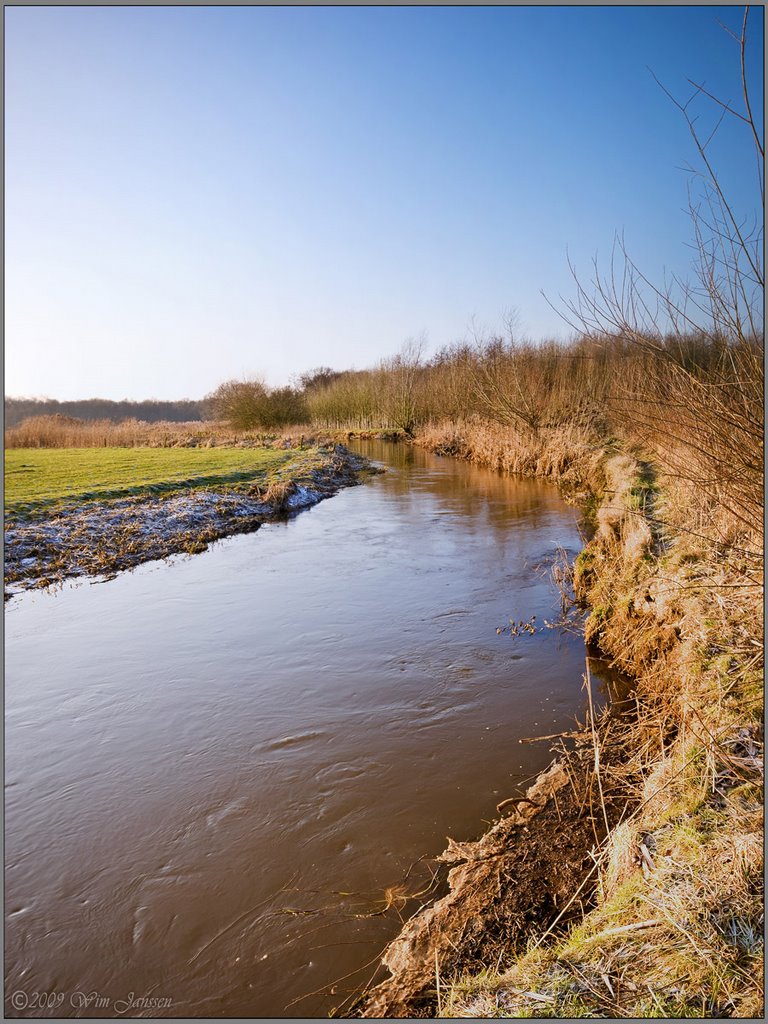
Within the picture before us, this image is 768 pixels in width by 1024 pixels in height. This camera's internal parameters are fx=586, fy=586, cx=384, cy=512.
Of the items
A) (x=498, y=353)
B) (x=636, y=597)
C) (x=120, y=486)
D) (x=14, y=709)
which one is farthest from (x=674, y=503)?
(x=498, y=353)

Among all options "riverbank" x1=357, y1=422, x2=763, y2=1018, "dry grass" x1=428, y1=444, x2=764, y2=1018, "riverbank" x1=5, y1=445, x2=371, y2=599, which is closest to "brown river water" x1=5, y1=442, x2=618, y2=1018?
"riverbank" x1=357, y1=422, x2=763, y2=1018

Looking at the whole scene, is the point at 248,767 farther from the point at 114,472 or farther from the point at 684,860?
the point at 114,472

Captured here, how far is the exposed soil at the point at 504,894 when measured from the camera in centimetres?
272

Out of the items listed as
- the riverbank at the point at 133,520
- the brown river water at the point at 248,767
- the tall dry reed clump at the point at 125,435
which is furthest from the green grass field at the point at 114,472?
the brown river water at the point at 248,767

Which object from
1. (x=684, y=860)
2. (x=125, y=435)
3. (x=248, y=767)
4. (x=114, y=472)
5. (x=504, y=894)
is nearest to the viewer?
(x=684, y=860)

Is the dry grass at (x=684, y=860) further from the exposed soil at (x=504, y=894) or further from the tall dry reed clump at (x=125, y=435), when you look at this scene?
the tall dry reed clump at (x=125, y=435)

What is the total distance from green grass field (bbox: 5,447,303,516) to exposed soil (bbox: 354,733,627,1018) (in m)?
12.1

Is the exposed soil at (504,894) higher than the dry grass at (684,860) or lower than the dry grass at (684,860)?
lower

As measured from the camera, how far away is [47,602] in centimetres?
909

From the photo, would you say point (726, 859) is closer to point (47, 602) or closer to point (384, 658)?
point (384, 658)

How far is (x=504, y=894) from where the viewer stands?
317 centimetres

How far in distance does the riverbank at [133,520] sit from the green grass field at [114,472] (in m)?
0.06

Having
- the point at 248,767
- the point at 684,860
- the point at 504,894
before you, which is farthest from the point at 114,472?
the point at 684,860

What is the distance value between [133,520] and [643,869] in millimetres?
12319
